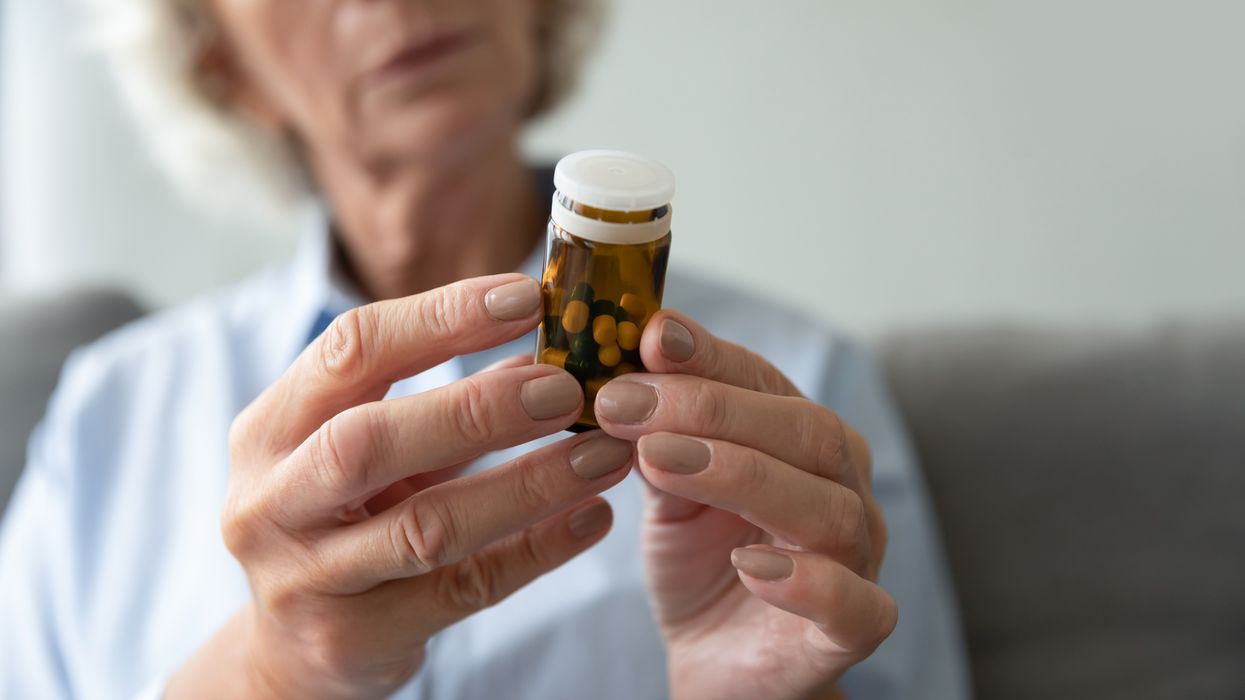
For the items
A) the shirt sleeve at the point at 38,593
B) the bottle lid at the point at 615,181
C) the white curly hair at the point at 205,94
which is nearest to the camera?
the bottle lid at the point at 615,181

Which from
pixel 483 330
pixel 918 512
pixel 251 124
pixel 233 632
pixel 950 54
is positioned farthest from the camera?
pixel 950 54

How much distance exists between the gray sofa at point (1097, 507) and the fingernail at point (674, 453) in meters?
0.74

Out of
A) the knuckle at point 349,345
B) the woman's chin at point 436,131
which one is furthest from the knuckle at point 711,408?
the woman's chin at point 436,131

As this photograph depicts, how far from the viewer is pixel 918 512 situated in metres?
1.10

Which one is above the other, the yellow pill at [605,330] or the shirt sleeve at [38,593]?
the yellow pill at [605,330]

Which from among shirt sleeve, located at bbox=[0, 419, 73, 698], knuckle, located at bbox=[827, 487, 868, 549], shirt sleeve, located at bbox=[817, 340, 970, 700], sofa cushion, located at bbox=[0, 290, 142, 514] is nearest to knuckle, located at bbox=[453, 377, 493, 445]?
knuckle, located at bbox=[827, 487, 868, 549]

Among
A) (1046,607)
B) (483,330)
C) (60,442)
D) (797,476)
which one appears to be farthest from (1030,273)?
(60,442)

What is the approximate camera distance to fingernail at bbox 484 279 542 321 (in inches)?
23.7

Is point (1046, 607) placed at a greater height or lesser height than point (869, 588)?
lesser

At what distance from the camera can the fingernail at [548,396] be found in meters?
0.60

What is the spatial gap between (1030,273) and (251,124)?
120cm

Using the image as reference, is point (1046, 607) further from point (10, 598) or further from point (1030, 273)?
point (10, 598)

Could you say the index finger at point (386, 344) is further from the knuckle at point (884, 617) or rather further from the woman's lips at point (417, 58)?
the woman's lips at point (417, 58)

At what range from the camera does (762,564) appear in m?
0.65
